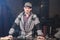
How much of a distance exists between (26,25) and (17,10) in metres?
0.19

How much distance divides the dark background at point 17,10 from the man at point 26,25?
44mm

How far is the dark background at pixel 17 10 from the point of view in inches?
72.1

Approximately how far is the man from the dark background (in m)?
0.04

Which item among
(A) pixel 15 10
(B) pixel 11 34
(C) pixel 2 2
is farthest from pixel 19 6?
(B) pixel 11 34

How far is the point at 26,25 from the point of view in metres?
1.86

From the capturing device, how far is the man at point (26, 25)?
185cm

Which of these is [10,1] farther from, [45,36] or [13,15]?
[45,36]

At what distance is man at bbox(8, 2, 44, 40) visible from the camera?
1854mm

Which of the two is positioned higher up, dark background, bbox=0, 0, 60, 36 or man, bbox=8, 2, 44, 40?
dark background, bbox=0, 0, 60, 36

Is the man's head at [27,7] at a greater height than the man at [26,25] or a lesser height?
greater

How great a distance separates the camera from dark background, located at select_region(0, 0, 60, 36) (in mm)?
1830

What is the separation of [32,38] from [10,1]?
456mm

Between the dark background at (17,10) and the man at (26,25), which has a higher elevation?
the dark background at (17,10)

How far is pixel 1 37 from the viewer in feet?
6.05
